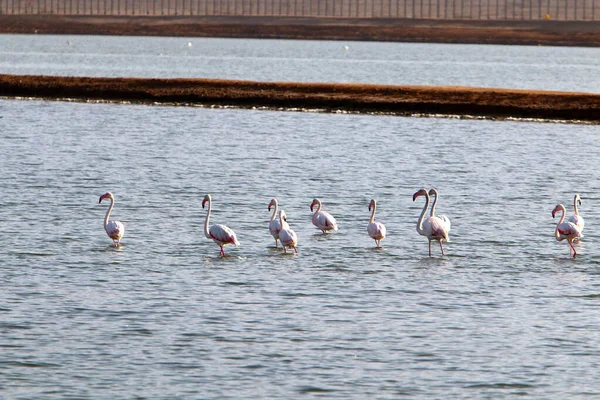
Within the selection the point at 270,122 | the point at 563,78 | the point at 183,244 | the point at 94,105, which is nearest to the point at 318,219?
the point at 183,244

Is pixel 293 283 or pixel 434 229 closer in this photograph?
pixel 293 283

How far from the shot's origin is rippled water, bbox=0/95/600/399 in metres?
14.1

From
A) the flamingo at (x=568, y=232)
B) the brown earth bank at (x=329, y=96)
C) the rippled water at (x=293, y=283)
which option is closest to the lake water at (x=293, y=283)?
the rippled water at (x=293, y=283)

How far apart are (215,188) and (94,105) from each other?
84.4 ft

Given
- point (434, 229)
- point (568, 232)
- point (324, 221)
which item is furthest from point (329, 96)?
point (434, 229)

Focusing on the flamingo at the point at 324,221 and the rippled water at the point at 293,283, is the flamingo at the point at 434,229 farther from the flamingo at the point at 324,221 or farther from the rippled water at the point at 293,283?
the flamingo at the point at 324,221

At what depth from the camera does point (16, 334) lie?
15.4 meters

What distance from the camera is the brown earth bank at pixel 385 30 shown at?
174 m

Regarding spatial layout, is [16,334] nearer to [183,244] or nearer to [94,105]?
[183,244]

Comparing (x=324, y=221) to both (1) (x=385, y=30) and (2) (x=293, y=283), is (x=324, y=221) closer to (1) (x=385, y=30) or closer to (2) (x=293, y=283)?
(2) (x=293, y=283)

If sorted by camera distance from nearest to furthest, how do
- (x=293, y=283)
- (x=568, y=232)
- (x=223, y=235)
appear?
(x=293, y=283)
(x=223, y=235)
(x=568, y=232)

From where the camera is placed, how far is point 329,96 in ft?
173

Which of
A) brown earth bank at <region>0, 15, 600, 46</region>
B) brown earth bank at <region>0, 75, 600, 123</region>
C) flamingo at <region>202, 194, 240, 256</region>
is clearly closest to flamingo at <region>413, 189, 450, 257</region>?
flamingo at <region>202, 194, 240, 256</region>

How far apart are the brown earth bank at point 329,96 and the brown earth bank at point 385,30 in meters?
121
